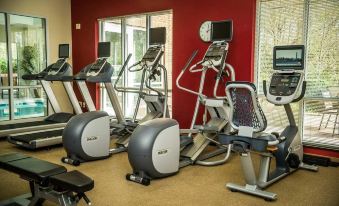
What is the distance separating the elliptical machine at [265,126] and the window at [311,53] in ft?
3.22

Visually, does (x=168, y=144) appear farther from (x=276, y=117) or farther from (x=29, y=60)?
(x=29, y=60)

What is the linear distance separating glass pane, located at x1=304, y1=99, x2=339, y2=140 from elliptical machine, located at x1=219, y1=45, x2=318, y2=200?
36.6 inches

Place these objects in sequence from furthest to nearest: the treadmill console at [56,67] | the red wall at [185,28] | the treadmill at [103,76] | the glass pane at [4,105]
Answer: the glass pane at [4,105] → the treadmill console at [56,67] → the treadmill at [103,76] → the red wall at [185,28]

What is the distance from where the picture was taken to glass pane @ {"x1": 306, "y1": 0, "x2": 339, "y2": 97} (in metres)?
4.83

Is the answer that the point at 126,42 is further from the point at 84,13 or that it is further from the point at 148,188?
the point at 148,188

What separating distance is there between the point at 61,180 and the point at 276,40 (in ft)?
13.6

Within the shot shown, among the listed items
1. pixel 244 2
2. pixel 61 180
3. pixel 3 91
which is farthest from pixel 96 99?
pixel 61 180

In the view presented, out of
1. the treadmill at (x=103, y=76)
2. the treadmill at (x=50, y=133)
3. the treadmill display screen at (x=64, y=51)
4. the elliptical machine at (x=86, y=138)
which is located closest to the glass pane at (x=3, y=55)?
the treadmill at (x=50, y=133)

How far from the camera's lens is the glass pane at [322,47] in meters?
4.83

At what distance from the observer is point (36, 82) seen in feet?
26.3

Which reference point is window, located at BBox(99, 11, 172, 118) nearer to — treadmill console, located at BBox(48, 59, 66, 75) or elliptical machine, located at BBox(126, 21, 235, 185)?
treadmill console, located at BBox(48, 59, 66, 75)

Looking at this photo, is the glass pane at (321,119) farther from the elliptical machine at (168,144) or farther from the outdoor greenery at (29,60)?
the outdoor greenery at (29,60)

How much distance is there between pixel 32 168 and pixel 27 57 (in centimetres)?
580

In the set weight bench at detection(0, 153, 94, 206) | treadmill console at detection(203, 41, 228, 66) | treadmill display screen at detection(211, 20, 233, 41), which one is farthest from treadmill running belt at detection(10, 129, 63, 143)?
treadmill display screen at detection(211, 20, 233, 41)
